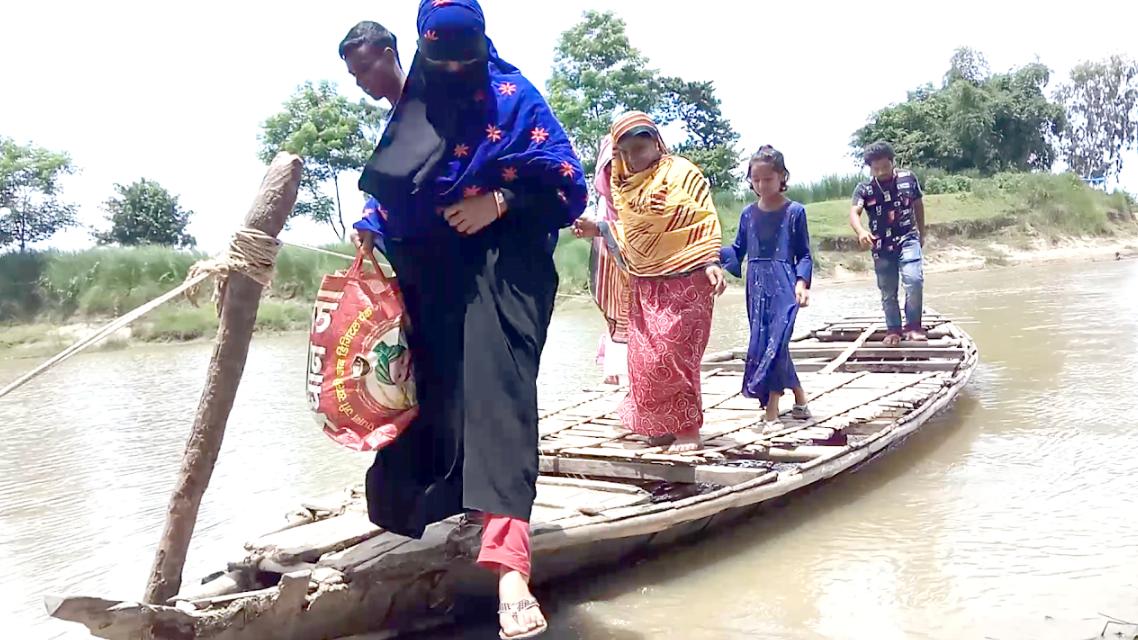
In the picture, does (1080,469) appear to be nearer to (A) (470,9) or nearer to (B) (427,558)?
(B) (427,558)

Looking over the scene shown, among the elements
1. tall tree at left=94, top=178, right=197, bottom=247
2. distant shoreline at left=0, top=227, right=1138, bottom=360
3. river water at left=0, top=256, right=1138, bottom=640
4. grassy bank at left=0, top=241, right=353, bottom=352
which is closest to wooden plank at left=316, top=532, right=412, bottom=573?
river water at left=0, top=256, right=1138, bottom=640

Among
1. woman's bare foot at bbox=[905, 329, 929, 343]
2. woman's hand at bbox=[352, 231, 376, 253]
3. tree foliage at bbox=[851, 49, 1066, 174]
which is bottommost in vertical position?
woman's bare foot at bbox=[905, 329, 929, 343]

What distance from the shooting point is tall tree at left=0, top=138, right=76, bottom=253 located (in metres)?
20.1

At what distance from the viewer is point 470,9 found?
2176 millimetres

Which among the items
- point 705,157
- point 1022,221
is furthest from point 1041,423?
point 705,157

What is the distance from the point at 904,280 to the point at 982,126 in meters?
27.7

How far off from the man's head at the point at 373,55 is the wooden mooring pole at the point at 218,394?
33 centimetres

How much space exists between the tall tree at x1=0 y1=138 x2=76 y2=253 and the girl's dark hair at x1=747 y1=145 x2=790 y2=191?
19.8 meters

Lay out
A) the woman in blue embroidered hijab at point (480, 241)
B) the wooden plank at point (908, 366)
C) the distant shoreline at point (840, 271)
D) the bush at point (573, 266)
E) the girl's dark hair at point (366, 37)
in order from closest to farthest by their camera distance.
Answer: the woman in blue embroidered hijab at point (480, 241)
the girl's dark hair at point (366, 37)
the wooden plank at point (908, 366)
the distant shoreline at point (840, 271)
the bush at point (573, 266)

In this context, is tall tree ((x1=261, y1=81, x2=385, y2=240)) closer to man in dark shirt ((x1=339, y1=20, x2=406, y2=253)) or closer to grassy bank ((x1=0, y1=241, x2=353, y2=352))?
grassy bank ((x1=0, y1=241, x2=353, y2=352))

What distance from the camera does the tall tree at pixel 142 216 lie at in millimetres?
23625

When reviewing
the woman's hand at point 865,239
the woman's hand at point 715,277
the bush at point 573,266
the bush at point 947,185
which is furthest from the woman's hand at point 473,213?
the bush at point 947,185

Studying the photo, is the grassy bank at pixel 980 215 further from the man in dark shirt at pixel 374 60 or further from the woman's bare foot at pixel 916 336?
the man in dark shirt at pixel 374 60

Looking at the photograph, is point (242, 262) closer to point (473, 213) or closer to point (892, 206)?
point (473, 213)
